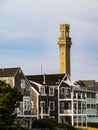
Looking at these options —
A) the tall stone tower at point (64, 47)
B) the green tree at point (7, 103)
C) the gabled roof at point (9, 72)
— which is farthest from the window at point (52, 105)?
the tall stone tower at point (64, 47)

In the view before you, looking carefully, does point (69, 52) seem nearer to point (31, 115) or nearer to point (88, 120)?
point (88, 120)

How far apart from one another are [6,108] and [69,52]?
7308cm

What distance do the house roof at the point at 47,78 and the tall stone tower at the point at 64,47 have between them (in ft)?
114

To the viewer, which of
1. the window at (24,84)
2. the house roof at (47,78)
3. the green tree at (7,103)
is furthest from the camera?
the house roof at (47,78)

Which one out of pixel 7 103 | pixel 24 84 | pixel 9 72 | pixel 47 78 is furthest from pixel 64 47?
pixel 7 103

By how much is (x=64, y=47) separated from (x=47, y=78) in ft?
139

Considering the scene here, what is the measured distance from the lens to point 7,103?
245 ft

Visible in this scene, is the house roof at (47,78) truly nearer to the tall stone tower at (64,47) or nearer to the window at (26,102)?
the window at (26,102)

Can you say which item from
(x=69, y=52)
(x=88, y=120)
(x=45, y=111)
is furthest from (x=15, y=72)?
(x=69, y=52)

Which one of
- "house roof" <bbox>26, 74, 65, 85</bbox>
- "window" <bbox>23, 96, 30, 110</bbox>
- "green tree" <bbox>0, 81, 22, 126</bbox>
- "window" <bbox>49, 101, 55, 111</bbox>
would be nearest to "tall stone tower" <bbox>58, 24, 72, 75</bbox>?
"house roof" <bbox>26, 74, 65, 85</bbox>

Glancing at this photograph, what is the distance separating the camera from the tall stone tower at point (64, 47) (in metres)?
141

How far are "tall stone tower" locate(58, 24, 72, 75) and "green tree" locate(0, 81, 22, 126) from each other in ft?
210

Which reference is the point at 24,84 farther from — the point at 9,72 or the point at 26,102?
the point at 9,72

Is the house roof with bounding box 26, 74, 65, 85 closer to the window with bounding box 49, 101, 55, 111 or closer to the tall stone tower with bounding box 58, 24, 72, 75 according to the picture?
the window with bounding box 49, 101, 55, 111
